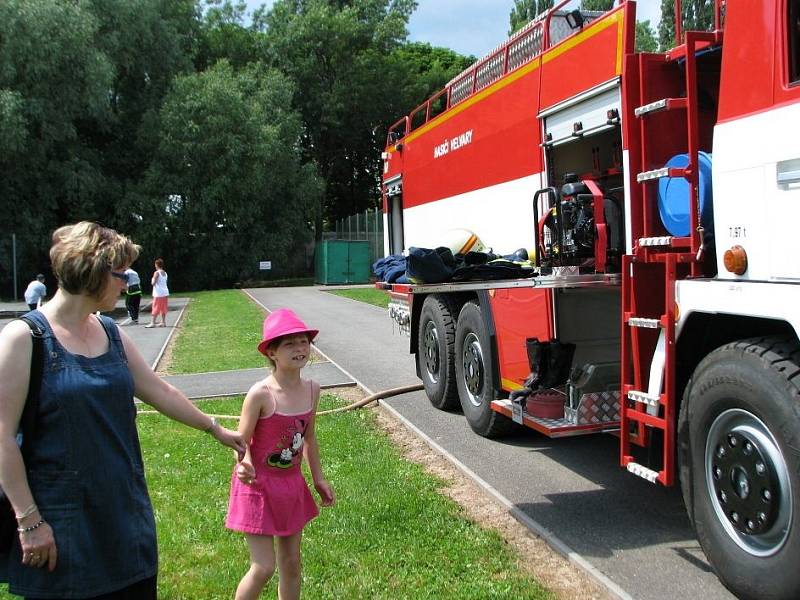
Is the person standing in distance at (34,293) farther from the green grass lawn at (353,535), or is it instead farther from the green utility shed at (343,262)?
the green utility shed at (343,262)

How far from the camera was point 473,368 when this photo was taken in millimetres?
7230

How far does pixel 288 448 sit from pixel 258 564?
1.68 feet

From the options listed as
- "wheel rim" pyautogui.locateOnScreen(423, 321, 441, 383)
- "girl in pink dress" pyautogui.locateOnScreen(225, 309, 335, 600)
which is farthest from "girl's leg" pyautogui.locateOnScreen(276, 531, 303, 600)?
"wheel rim" pyautogui.locateOnScreen(423, 321, 441, 383)

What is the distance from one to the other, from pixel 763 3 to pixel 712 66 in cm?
102

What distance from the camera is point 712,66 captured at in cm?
477

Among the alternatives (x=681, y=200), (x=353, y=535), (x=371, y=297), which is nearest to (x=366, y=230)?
(x=371, y=297)

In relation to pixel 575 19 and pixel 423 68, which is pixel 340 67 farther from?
pixel 575 19

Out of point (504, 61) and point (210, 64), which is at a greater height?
point (210, 64)

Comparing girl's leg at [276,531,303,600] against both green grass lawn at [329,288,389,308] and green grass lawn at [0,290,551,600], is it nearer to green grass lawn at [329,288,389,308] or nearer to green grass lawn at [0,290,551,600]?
green grass lawn at [0,290,551,600]

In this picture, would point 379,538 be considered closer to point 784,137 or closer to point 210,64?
point 784,137

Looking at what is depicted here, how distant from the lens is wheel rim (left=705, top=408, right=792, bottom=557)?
137 inches

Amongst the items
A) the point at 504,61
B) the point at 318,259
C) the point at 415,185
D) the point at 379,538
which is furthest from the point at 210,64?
the point at 379,538

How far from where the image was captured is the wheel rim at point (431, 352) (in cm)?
829

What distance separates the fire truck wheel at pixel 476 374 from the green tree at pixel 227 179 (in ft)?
104
